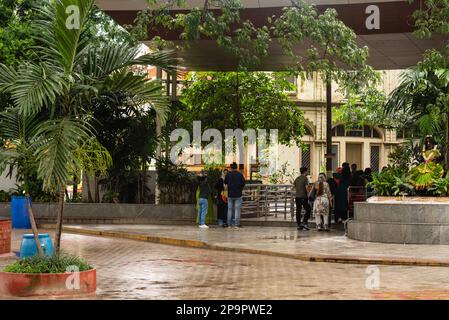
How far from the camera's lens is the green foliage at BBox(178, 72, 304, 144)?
35250 mm

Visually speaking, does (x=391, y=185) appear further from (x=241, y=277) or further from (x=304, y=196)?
(x=241, y=277)

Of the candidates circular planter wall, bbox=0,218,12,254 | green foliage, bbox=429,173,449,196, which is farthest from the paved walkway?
circular planter wall, bbox=0,218,12,254

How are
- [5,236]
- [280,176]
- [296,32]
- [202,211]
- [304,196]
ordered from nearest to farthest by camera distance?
[296,32] < [5,236] < [304,196] < [202,211] < [280,176]

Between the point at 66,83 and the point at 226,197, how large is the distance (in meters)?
14.1

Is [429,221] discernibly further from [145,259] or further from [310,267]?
[145,259]

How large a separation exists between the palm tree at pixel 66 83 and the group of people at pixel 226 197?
1178 centimetres

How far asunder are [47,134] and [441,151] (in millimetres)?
14630

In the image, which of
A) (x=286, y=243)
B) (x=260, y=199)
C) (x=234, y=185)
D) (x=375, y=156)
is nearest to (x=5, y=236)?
(x=286, y=243)

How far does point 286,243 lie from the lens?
66.6 feet

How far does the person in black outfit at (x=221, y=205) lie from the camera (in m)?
25.8

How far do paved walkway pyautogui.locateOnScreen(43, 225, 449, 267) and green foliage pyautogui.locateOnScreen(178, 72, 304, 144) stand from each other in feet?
32.7

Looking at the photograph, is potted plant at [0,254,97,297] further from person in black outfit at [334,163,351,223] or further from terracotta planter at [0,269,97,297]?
person in black outfit at [334,163,351,223]

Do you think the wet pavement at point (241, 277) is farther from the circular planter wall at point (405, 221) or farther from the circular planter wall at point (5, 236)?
the circular planter wall at point (405, 221)
